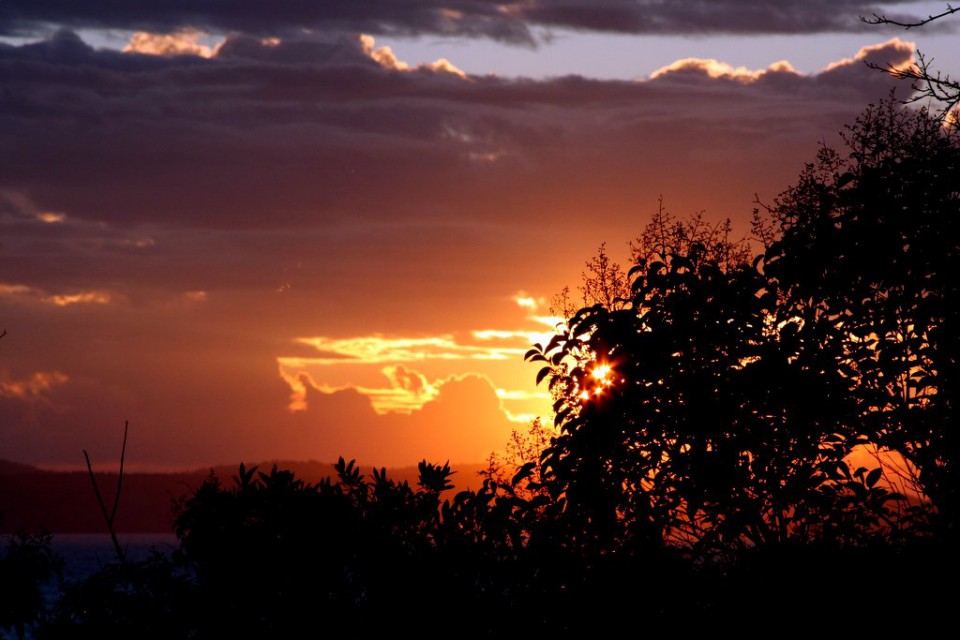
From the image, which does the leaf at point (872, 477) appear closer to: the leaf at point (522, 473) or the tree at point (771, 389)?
the tree at point (771, 389)

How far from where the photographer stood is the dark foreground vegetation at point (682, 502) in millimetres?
13844

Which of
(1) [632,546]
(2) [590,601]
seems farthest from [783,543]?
(2) [590,601]

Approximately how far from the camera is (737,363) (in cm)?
1714

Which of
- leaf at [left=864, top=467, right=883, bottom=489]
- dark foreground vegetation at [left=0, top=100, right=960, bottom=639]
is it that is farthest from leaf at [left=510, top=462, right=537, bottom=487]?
leaf at [left=864, top=467, right=883, bottom=489]

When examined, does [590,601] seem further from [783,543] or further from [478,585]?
[783,543]

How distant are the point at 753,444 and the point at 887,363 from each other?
244cm

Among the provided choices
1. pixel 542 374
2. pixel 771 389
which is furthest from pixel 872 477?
pixel 542 374

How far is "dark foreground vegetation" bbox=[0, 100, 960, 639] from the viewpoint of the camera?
545 inches

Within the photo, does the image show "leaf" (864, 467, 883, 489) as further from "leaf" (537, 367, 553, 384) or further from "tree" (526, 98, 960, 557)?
"leaf" (537, 367, 553, 384)

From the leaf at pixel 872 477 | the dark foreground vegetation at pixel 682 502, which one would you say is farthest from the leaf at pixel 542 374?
the leaf at pixel 872 477

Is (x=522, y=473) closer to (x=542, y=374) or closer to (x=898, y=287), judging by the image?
(x=542, y=374)

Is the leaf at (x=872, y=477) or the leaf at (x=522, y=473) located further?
the leaf at (x=522, y=473)

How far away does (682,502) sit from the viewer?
677 inches

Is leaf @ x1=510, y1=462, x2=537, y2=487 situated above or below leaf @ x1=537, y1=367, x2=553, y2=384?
below
